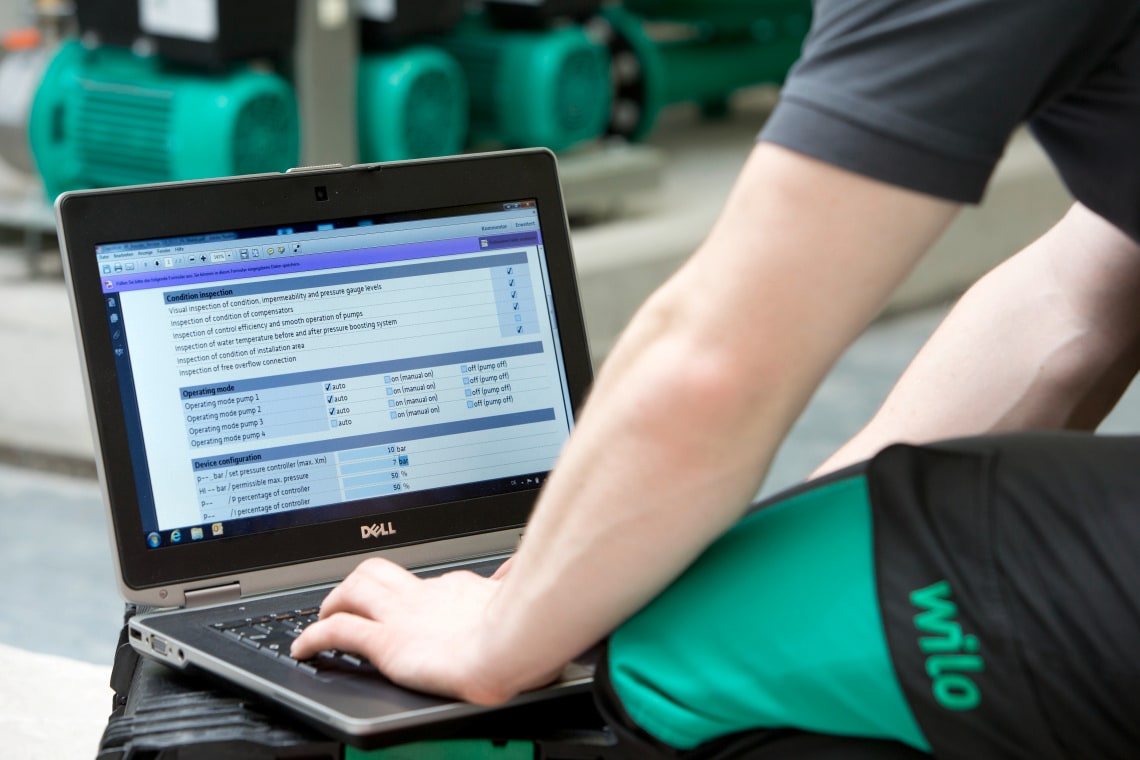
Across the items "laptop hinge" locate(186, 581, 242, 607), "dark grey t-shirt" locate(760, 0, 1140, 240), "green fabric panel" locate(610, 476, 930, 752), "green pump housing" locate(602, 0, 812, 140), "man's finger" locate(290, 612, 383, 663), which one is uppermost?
"dark grey t-shirt" locate(760, 0, 1140, 240)

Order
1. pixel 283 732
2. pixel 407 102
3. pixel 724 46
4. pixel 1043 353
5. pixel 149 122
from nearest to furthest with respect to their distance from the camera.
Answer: pixel 283 732 < pixel 1043 353 < pixel 149 122 < pixel 407 102 < pixel 724 46

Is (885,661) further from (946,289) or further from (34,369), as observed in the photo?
(946,289)

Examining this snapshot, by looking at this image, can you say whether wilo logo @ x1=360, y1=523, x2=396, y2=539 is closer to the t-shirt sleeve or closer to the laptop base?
the laptop base

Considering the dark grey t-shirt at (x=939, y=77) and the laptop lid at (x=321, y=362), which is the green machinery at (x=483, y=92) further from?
the dark grey t-shirt at (x=939, y=77)

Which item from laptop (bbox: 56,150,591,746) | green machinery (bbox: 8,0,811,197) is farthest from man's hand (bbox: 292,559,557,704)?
green machinery (bbox: 8,0,811,197)

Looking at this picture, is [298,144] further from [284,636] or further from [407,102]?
[284,636]

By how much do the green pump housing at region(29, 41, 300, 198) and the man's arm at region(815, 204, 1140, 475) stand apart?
205 centimetres

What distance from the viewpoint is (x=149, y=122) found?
9.46ft

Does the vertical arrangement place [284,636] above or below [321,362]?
below

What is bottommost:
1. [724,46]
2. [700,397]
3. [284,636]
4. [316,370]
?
[724,46]

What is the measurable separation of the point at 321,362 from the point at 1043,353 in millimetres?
506

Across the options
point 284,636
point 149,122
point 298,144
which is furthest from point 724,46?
point 284,636

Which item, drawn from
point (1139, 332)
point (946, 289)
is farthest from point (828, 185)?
point (946, 289)

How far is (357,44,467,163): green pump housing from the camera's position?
312 cm
